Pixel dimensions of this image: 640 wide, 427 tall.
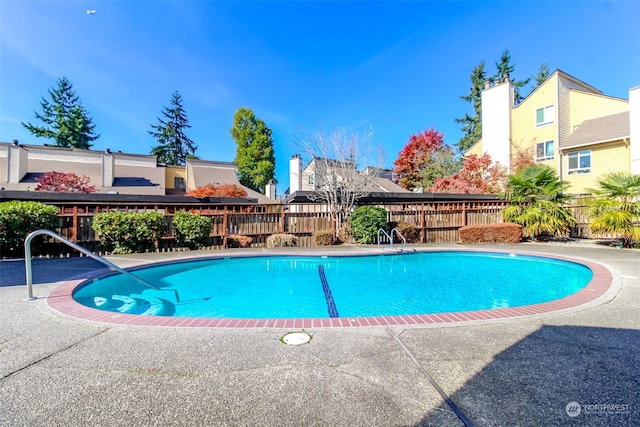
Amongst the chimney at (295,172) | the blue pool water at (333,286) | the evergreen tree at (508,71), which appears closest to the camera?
the blue pool water at (333,286)

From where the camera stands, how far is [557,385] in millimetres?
2189

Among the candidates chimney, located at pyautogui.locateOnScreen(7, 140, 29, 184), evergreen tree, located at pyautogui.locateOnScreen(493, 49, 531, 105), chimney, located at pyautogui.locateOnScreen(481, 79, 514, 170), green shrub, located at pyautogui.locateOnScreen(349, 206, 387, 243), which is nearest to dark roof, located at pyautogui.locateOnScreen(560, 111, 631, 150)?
chimney, located at pyautogui.locateOnScreen(481, 79, 514, 170)

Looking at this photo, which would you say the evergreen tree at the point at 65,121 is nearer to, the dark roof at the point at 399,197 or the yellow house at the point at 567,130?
the dark roof at the point at 399,197

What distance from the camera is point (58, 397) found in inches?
80.9

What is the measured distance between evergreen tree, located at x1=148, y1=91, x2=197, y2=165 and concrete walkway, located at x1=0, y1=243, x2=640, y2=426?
40705 millimetres

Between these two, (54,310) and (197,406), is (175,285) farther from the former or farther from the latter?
(197,406)

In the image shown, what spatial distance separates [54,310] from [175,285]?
2.98 metres

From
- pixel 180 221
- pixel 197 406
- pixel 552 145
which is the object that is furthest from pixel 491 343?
pixel 552 145

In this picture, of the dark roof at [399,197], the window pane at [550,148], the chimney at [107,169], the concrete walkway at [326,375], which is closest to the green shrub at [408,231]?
the dark roof at [399,197]

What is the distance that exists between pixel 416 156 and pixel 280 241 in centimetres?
2039

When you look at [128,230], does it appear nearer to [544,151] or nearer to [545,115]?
[544,151]

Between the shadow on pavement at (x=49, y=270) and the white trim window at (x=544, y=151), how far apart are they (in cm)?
2519

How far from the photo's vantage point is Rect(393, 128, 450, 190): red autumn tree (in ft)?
89.0

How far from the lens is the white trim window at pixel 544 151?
65.3ft
